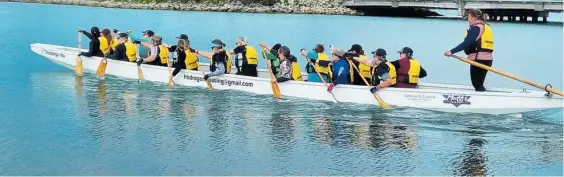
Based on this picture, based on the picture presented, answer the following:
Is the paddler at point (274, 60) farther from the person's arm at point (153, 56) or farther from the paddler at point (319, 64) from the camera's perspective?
the person's arm at point (153, 56)

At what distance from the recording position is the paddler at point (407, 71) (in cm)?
1889

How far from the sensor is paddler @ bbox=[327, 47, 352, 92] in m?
19.9

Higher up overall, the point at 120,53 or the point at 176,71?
the point at 120,53

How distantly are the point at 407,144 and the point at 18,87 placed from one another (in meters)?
12.0

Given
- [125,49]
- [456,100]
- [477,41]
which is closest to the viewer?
[477,41]

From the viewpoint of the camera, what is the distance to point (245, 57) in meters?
22.0

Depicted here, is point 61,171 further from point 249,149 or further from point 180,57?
point 180,57

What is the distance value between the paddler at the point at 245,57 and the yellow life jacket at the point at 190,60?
1.54 meters

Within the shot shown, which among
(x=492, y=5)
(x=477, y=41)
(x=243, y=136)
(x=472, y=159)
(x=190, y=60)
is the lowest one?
(x=492, y=5)

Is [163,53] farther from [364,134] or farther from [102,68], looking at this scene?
[364,134]

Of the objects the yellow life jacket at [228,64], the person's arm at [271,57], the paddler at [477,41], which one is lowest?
the yellow life jacket at [228,64]

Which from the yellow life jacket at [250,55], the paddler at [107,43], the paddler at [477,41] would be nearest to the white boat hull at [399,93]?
the yellow life jacket at [250,55]

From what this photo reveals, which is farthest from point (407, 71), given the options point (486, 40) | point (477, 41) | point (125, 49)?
point (125, 49)

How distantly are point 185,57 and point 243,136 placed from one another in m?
7.19
